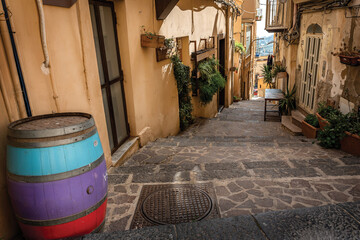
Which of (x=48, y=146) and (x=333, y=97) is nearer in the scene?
(x=48, y=146)

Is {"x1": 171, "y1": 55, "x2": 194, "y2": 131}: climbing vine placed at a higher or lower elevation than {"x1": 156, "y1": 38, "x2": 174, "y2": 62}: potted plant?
lower

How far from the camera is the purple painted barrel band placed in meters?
1.92

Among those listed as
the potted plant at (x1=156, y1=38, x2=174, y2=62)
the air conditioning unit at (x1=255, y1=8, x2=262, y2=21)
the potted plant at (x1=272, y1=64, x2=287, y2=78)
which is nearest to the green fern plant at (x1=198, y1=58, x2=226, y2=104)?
the potted plant at (x1=156, y1=38, x2=174, y2=62)

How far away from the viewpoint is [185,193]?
10.8 feet

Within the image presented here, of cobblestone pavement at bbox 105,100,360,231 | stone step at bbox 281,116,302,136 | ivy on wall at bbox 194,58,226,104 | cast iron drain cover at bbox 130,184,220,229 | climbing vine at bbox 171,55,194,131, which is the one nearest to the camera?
cast iron drain cover at bbox 130,184,220,229

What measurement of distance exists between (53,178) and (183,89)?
6.01 metres

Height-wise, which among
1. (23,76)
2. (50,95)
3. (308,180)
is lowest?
(308,180)

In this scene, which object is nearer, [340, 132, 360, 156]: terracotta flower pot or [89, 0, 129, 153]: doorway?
[89, 0, 129, 153]: doorway

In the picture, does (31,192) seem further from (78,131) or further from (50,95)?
(50,95)

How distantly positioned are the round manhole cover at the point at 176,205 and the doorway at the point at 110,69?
1468mm

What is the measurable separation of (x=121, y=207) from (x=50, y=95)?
1.47 metres

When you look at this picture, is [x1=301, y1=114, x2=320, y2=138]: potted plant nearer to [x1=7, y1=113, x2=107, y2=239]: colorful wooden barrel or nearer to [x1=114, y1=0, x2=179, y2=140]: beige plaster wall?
[x1=114, y1=0, x2=179, y2=140]: beige plaster wall

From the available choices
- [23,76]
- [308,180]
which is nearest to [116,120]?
[23,76]

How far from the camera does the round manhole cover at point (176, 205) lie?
2.81 meters
